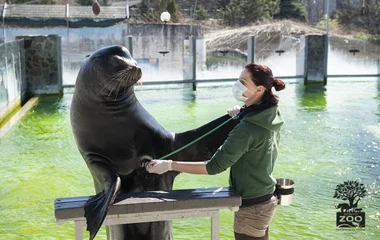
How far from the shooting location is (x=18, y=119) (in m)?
10.4

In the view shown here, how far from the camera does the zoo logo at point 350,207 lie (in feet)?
16.0

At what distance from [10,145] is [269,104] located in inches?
255

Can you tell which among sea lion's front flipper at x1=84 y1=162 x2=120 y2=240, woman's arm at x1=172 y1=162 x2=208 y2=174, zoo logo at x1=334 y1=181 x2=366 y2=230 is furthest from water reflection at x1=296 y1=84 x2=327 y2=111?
sea lion's front flipper at x1=84 y1=162 x2=120 y2=240

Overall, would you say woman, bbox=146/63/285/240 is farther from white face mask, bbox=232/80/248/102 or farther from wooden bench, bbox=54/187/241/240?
wooden bench, bbox=54/187/241/240

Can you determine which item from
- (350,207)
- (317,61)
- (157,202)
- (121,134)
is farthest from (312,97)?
(157,202)

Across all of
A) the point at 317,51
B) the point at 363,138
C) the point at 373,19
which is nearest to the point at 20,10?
the point at 317,51

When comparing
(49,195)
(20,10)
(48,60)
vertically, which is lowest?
(49,195)

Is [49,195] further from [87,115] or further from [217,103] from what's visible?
[217,103]

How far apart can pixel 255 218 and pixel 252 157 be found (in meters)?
0.34

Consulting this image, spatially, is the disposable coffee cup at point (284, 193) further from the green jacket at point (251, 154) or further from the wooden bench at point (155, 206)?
the wooden bench at point (155, 206)

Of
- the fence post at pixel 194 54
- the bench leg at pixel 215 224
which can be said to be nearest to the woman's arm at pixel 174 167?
the bench leg at pixel 215 224

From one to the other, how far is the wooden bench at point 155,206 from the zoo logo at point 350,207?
254 cm

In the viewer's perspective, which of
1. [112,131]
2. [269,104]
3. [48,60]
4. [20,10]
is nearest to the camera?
[269,104]

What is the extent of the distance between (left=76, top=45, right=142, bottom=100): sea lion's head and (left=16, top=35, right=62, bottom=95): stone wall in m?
11.2
